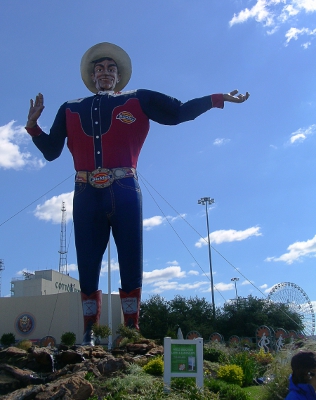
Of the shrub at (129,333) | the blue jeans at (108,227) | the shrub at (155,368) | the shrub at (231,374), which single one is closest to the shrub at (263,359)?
the shrub at (231,374)

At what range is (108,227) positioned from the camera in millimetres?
9656

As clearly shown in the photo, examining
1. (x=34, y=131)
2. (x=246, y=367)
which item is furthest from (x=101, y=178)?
(x=246, y=367)

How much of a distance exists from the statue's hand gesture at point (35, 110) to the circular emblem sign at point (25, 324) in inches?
990

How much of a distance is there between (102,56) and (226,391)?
24.0 ft

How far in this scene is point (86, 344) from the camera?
9.18 meters

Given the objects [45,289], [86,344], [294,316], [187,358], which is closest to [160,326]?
[294,316]

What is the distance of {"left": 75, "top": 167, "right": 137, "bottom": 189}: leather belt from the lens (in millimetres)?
9391

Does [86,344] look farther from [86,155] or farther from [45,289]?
[45,289]

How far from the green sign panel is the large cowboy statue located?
294cm

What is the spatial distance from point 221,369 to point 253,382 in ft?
3.12

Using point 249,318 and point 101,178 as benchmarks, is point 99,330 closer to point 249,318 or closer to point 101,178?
point 101,178

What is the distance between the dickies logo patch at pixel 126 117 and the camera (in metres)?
9.78

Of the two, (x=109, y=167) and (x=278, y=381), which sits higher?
(x=109, y=167)

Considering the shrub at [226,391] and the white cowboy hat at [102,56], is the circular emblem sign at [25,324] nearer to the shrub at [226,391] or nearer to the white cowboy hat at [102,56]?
the white cowboy hat at [102,56]
